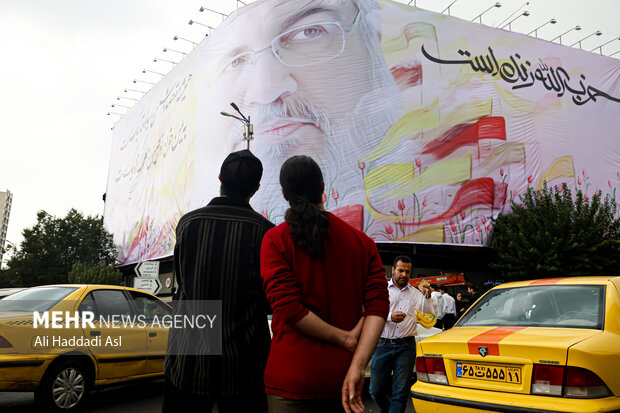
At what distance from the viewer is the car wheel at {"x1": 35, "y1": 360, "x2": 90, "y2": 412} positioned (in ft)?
16.9

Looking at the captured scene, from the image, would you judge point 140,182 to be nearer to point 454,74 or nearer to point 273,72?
point 273,72

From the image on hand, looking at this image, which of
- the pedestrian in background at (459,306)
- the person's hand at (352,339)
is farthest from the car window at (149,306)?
the pedestrian in background at (459,306)

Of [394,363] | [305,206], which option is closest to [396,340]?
[394,363]

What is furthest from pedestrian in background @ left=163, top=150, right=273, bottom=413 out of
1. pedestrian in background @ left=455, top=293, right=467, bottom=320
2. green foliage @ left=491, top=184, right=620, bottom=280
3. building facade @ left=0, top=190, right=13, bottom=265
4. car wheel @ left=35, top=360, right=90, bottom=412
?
building facade @ left=0, top=190, right=13, bottom=265

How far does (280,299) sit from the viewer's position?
66.8 inches

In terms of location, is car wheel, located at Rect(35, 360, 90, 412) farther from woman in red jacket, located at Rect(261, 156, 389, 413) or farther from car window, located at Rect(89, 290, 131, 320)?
woman in red jacket, located at Rect(261, 156, 389, 413)

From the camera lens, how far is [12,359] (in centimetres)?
489

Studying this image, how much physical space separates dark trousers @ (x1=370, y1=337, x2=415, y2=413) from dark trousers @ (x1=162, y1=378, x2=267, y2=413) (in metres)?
3.23

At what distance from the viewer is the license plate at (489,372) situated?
3236 millimetres

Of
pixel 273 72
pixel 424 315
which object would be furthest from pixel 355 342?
pixel 273 72

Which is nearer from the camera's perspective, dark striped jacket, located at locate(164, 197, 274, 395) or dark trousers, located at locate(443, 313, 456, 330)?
dark striped jacket, located at locate(164, 197, 274, 395)

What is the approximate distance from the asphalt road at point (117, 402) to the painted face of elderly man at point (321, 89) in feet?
57.5

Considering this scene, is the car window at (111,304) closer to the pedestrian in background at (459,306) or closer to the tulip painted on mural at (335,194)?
the pedestrian in background at (459,306)

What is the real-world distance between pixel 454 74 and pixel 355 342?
27.0m
